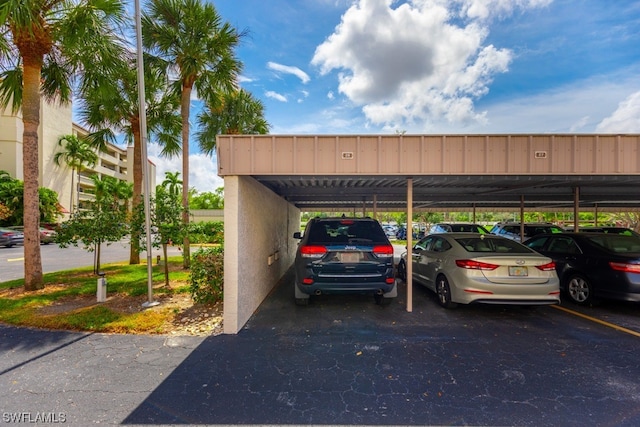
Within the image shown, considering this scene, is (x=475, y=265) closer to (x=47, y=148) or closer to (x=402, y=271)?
(x=402, y=271)

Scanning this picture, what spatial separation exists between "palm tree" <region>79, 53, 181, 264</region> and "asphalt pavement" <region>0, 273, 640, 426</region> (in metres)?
5.21

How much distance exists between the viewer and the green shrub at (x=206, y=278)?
585 cm

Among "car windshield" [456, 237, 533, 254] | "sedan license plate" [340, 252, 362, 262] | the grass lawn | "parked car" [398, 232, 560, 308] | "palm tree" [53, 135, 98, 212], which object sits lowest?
the grass lawn

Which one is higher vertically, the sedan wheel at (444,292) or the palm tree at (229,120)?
the palm tree at (229,120)

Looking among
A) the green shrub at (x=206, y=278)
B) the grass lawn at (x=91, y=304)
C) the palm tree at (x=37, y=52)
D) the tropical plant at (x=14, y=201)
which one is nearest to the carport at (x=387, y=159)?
the green shrub at (x=206, y=278)

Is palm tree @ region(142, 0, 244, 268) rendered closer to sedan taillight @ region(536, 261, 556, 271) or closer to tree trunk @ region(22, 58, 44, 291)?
tree trunk @ region(22, 58, 44, 291)

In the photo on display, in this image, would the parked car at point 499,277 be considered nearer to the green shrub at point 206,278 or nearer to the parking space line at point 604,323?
the parking space line at point 604,323

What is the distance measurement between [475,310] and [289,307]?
11.7 feet

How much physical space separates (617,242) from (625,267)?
864mm

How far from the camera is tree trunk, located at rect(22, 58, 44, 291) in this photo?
6773 mm

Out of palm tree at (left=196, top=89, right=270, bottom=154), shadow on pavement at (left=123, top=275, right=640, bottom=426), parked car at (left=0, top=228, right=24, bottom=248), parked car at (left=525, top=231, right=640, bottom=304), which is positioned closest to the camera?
shadow on pavement at (left=123, top=275, right=640, bottom=426)

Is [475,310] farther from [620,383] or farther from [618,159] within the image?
[618,159]

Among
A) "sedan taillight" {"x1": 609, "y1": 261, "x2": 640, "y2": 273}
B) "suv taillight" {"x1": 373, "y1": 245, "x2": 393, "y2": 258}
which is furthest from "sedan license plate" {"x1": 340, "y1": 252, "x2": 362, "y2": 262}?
"sedan taillight" {"x1": 609, "y1": 261, "x2": 640, "y2": 273}

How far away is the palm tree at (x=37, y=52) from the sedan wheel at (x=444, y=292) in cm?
880
